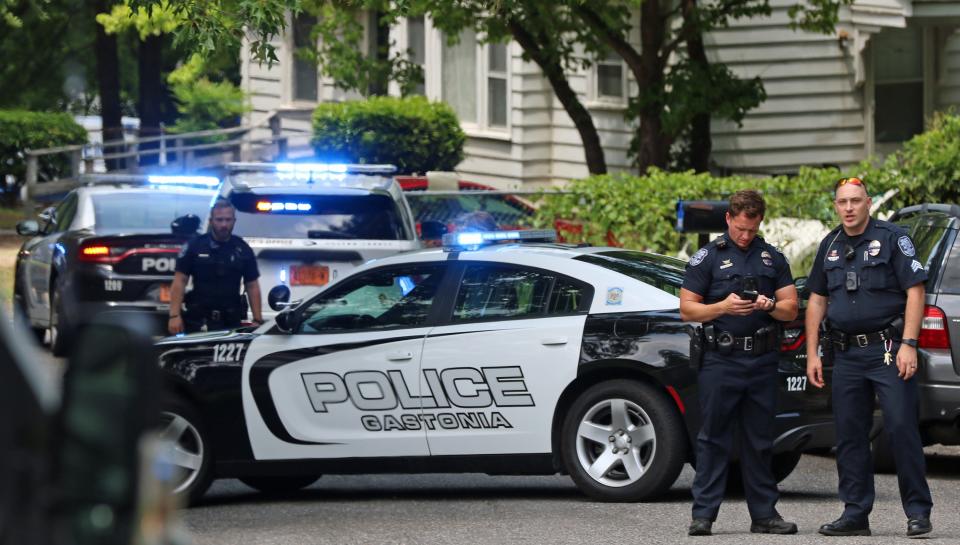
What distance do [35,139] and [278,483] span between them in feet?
72.9

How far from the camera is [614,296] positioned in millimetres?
8609

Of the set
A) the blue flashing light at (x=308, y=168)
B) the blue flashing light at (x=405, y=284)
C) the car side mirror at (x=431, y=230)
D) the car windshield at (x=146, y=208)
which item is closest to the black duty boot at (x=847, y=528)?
the blue flashing light at (x=405, y=284)

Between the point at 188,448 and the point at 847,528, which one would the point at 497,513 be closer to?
the point at 188,448

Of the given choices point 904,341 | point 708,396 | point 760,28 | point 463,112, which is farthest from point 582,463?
point 463,112

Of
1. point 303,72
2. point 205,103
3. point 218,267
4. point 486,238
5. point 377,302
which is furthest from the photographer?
point 205,103

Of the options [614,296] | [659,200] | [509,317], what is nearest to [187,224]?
[659,200]

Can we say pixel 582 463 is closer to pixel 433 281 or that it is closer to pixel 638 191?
pixel 433 281

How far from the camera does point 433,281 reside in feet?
29.6

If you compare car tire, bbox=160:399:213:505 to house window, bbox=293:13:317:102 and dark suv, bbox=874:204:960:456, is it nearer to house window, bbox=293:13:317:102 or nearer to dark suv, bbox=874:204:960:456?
dark suv, bbox=874:204:960:456

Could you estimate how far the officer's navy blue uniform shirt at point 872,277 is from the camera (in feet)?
24.7

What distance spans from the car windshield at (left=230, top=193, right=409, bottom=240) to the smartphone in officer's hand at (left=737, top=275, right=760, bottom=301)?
172 inches

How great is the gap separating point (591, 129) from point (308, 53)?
11.8ft

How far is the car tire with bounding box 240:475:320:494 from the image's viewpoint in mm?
9539

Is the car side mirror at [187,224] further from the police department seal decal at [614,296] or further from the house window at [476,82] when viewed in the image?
the house window at [476,82]
